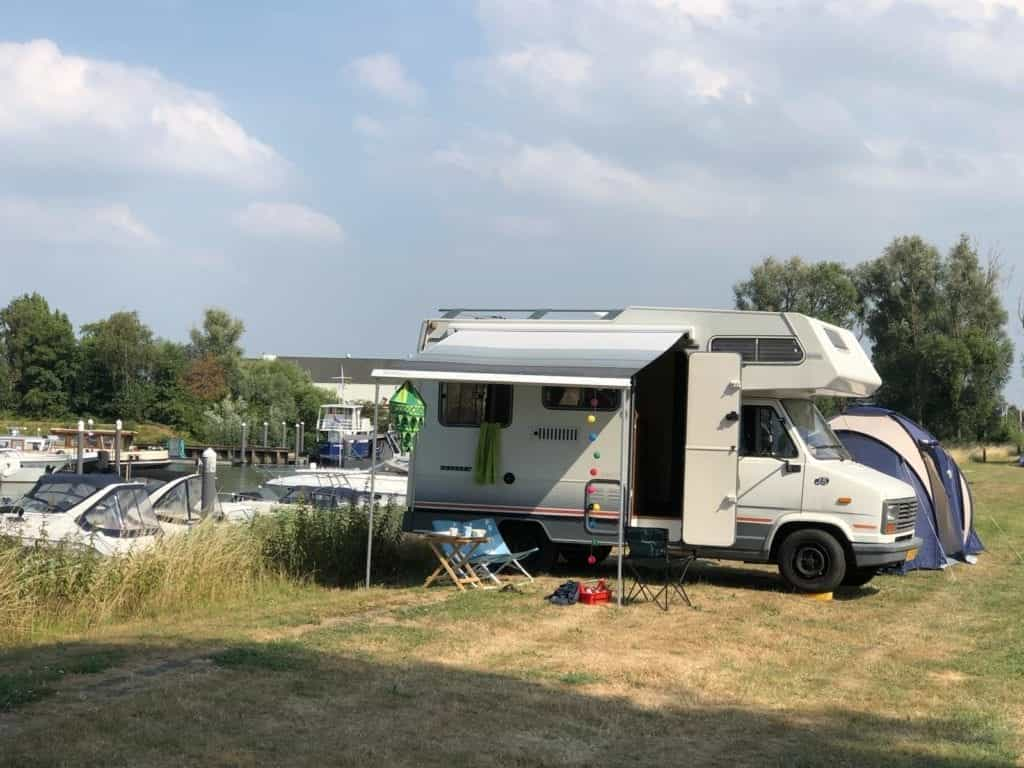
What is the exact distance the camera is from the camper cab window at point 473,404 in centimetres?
1355

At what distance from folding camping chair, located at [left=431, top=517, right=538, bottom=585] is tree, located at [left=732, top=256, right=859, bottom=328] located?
4075 cm

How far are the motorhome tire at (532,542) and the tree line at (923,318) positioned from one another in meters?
39.5

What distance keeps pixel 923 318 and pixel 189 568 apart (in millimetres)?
46997

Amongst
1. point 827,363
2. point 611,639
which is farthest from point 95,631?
point 827,363

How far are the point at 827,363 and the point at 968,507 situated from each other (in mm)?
5827

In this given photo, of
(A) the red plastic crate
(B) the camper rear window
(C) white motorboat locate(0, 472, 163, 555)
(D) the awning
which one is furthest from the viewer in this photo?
(C) white motorboat locate(0, 472, 163, 555)

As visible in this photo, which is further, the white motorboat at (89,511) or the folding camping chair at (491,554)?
the white motorboat at (89,511)

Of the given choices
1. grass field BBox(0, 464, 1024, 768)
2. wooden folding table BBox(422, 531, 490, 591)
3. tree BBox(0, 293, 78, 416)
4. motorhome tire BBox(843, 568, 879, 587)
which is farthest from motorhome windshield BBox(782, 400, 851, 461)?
tree BBox(0, 293, 78, 416)

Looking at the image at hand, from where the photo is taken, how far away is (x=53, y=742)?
5.79 meters

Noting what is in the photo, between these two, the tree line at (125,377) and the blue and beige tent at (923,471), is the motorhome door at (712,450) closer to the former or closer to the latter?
the blue and beige tent at (923,471)

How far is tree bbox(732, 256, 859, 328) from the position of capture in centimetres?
5194

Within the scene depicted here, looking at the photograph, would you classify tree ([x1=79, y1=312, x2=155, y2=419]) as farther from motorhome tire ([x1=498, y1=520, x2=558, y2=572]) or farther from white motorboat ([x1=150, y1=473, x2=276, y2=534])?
motorhome tire ([x1=498, y1=520, x2=558, y2=572])

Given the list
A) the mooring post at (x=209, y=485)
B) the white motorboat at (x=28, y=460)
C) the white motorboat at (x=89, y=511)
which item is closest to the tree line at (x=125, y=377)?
the white motorboat at (x=28, y=460)

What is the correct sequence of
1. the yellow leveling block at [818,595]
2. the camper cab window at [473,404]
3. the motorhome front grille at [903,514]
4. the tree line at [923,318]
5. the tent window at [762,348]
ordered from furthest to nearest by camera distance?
the tree line at [923,318], the camper cab window at [473,404], the tent window at [762,348], the motorhome front grille at [903,514], the yellow leveling block at [818,595]
